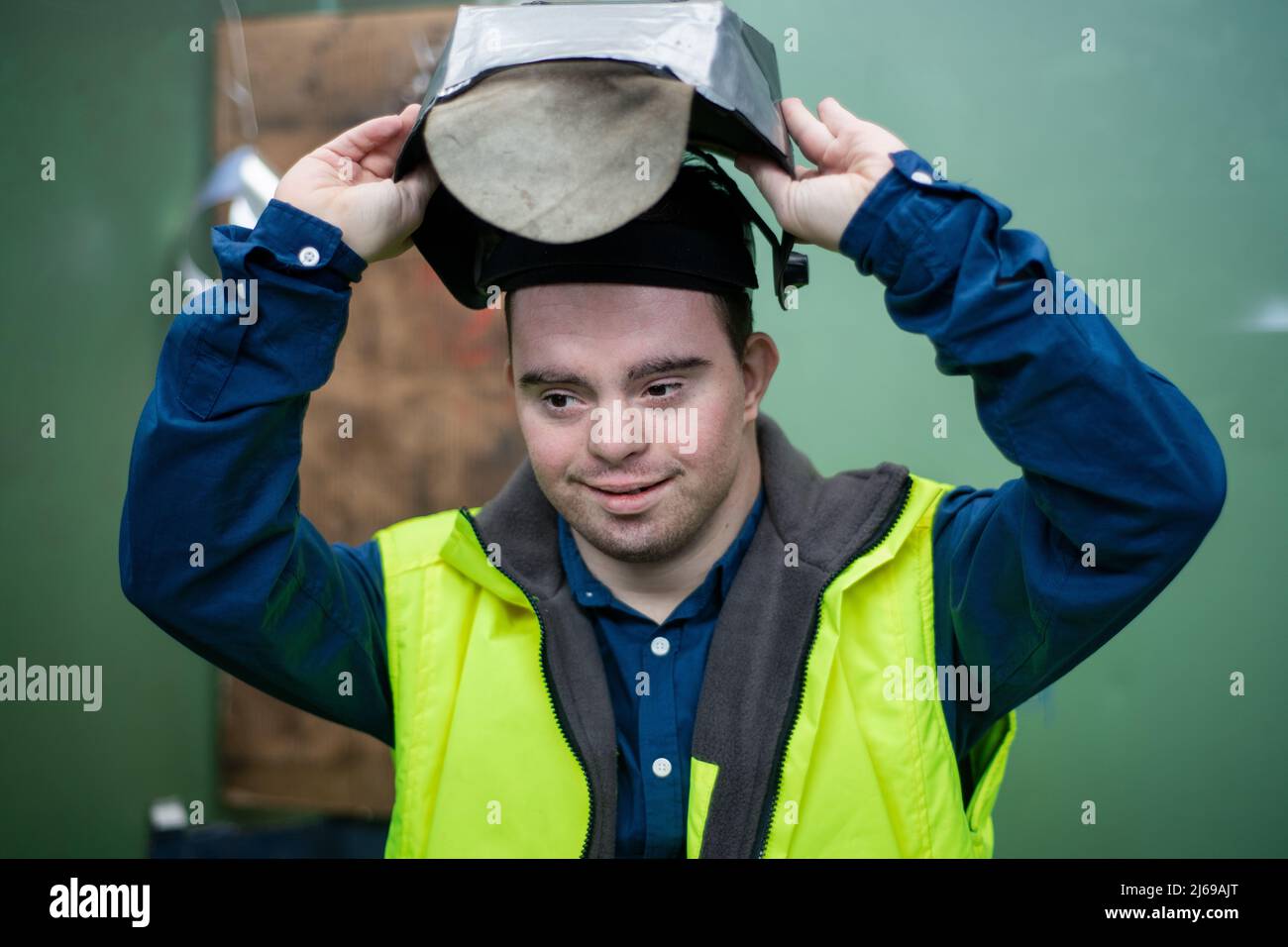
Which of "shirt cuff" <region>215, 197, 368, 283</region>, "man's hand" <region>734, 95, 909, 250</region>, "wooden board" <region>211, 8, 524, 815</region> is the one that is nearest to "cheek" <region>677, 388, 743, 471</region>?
"man's hand" <region>734, 95, 909, 250</region>

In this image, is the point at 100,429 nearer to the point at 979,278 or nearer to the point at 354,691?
the point at 354,691

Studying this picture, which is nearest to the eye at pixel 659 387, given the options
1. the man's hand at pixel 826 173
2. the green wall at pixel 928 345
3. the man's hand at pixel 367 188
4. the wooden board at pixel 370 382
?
the man's hand at pixel 826 173

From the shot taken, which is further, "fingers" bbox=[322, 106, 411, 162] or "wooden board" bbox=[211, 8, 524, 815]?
"wooden board" bbox=[211, 8, 524, 815]

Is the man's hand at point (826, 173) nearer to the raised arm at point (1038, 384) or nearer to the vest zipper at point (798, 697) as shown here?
the raised arm at point (1038, 384)

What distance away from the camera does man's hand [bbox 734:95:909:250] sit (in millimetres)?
1172

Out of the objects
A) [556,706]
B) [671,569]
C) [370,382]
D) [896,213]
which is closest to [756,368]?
[671,569]

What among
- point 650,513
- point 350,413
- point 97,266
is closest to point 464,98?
point 650,513

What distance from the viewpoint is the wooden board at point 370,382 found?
90.3 inches

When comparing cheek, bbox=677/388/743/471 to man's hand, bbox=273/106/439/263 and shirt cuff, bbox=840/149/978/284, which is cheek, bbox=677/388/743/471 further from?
man's hand, bbox=273/106/439/263

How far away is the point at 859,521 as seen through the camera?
1.41m

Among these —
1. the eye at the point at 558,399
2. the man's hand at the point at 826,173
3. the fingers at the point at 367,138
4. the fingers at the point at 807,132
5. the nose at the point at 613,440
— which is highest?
the fingers at the point at 367,138

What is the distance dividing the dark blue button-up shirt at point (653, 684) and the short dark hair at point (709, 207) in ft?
0.80

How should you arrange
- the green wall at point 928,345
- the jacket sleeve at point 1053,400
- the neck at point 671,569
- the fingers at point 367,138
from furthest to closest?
the green wall at point 928,345 < the neck at point 671,569 < the fingers at point 367,138 < the jacket sleeve at point 1053,400

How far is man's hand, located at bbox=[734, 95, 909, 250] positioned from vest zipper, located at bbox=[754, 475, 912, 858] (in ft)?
1.26
